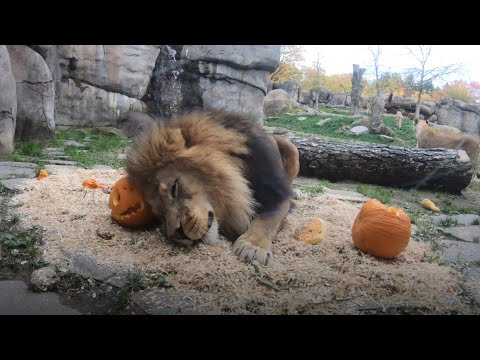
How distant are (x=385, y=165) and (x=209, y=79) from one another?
1.01 meters

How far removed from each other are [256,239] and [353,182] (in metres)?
0.75

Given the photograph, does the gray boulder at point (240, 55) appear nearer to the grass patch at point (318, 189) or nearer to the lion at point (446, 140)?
the lion at point (446, 140)

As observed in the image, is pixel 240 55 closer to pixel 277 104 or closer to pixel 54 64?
pixel 277 104

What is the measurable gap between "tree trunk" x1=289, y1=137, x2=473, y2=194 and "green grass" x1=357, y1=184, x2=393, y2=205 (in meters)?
0.06

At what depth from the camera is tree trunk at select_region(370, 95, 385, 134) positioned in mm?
1472

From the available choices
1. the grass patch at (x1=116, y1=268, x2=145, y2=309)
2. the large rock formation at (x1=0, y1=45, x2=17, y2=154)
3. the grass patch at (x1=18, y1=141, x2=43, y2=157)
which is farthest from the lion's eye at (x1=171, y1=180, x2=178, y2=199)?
the large rock formation at (x1=0, y1=45, x2=17, y2=154)

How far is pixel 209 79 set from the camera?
6.07 feet

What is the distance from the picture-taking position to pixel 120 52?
63.0 inches

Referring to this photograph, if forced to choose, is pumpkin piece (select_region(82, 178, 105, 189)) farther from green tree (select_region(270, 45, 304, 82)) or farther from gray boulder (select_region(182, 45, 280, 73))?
green tree (select_region(270, 45, 304, 82))

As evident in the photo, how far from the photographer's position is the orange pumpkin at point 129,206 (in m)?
1.90

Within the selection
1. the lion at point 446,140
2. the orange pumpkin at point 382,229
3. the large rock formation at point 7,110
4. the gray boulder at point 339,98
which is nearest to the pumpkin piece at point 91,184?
the large rock formation at point 7,110

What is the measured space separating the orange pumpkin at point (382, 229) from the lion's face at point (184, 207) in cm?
61
